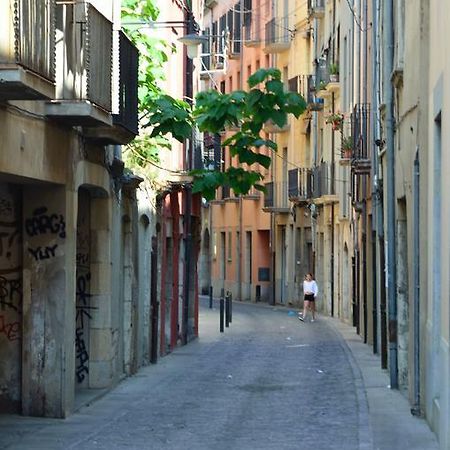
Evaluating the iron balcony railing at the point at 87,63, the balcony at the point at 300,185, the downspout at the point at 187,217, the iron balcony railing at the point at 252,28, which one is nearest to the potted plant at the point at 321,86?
the balcony at the point at 300,185

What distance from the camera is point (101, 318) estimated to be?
20.2 m

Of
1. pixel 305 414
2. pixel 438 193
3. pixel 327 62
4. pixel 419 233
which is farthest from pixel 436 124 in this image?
pixel 327 62

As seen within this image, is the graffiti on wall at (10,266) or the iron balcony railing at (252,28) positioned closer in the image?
the graffiti on wall at (10,266)

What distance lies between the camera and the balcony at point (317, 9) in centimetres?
4809

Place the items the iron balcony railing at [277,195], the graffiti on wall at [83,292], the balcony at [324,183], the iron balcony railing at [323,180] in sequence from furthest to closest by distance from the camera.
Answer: the iron balcony railing at [277,195] < the iron balcony railing at [323,180] < the balcony at [324,183] < the graffiti on wall at [83,292]

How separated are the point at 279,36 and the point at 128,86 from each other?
36.0 meters

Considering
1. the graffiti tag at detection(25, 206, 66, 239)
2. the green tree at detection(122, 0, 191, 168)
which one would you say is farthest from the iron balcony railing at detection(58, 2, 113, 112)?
the green tree at detection(122, 0, 191, 168)

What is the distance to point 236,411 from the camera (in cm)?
1811

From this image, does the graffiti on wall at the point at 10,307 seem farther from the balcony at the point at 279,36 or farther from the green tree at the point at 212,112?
the balcony at the point at 279,36

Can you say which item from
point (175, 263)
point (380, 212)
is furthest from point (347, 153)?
point (380, 212)

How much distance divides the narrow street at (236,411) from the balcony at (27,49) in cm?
379

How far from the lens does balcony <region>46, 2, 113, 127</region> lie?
53.1 ft

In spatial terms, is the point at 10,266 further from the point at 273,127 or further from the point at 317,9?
the point at 317,9

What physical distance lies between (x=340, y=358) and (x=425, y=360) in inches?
425
